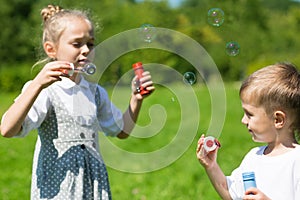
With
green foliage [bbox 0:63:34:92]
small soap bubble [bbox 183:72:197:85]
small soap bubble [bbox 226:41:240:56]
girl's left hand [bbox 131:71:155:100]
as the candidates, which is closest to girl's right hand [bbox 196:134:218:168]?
girl's left hand [bbox 131:71:155:100]

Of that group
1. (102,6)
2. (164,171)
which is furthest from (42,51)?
(102,6)

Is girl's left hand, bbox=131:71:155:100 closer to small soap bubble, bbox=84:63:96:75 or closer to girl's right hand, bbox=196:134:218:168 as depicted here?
small soap bubble, bbox=84:63:96:75

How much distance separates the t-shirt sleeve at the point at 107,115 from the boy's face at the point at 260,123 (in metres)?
0.82

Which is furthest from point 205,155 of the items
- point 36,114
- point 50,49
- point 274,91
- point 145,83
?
point 50,49

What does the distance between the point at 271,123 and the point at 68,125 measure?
944 millimetres

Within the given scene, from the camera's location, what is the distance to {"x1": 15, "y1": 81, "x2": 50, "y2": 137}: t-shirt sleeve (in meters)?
2.65

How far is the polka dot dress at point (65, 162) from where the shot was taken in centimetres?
275

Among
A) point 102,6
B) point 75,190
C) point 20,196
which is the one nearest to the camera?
point 75,190

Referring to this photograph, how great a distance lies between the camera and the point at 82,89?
9.58ft

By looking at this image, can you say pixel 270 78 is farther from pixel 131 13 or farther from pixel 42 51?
pixel 131 13

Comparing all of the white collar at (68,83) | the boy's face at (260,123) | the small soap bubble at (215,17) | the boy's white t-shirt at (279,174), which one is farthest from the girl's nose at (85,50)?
the small soap bubble at (215,17)

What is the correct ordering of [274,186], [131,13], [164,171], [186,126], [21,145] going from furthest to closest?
[131,13] < [186,126] < [21,145] < [164,171] < [274,186]

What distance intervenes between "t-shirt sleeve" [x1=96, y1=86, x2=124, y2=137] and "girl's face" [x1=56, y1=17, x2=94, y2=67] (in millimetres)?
250

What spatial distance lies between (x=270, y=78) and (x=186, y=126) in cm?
601
